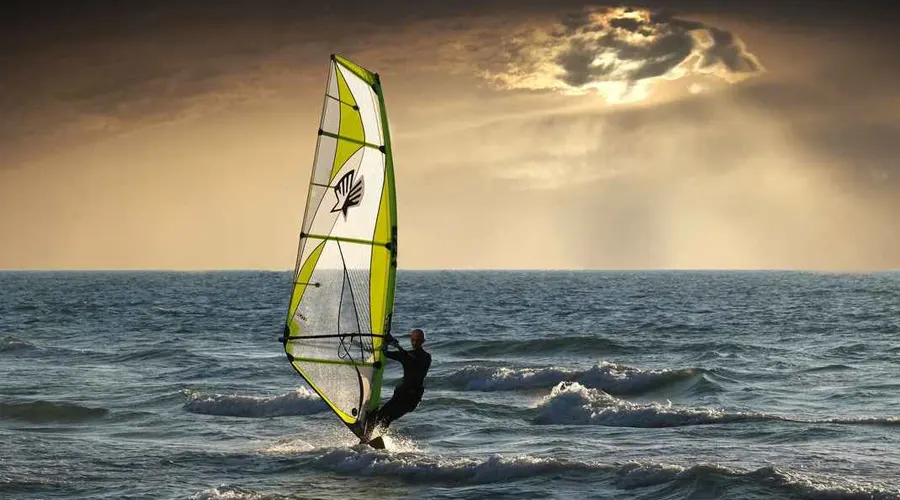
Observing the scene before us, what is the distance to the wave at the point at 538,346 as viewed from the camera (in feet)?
122

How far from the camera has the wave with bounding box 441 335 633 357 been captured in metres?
37.2

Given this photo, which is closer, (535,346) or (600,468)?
(600,468)

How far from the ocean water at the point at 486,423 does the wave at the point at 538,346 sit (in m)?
0.15

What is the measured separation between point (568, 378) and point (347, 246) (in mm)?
13518

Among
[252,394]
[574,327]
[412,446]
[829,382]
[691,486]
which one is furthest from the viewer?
[574,327]

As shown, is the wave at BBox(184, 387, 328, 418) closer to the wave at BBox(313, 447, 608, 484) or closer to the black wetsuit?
the wave at BBox(313, 447, 608, 484)

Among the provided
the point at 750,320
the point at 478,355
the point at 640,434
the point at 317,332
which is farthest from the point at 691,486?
the point at 750,320

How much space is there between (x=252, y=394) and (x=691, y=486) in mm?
12682

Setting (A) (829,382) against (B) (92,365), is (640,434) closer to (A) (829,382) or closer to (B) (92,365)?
(A) (829,382)

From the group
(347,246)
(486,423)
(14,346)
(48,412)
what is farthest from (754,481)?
(14,346)

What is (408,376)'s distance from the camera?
15781 mm

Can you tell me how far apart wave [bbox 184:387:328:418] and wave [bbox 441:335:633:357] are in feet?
44.7

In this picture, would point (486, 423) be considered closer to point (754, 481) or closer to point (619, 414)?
point (619, 414)

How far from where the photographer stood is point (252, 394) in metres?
25.3
